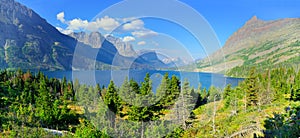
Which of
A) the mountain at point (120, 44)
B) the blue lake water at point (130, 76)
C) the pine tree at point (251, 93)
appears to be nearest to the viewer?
the mountain at point (120, 44)

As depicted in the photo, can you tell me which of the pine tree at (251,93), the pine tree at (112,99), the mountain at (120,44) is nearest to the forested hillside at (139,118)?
the pine tree at (112,99)

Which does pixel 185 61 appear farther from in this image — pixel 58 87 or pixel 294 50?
pixel 294 50

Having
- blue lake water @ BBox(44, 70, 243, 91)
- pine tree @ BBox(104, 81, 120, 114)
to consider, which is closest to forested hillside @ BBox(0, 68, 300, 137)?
pine tree @ BBox(104, 81, 120, 114)

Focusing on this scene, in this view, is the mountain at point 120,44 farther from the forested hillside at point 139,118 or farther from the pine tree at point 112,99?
the pine tree at point 112,99

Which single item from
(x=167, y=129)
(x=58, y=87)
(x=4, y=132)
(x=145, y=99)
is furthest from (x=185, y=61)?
(x=58, y=87)

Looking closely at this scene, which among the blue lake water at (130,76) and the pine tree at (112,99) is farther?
the pine tree at (112,99)

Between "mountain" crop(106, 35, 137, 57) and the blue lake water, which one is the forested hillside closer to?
the blue lake water

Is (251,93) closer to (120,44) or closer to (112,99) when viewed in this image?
(112,99)

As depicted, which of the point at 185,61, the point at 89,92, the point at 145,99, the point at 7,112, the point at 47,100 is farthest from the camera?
the point at 47,100

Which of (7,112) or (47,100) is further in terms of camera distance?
(47,100)

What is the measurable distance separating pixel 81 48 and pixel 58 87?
120 ft

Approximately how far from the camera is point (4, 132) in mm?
16844

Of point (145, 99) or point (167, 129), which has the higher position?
point (145, 99)

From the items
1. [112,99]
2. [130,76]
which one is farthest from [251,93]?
[112,99]
